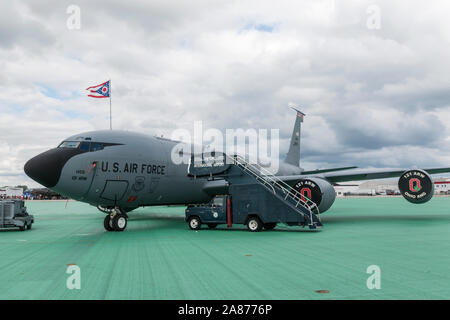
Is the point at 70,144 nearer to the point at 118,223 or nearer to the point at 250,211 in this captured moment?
the point at 118,223

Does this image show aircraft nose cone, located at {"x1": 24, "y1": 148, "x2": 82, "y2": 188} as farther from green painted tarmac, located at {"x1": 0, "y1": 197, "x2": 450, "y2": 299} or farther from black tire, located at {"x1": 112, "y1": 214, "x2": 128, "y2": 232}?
black tire, located at {"x1": 112, "y1": 214, "x2": 128, "y2": 232}

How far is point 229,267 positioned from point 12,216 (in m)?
12.8

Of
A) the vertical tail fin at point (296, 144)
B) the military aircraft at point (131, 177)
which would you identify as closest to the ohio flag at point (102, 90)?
the military aircraft at point (131, 177)

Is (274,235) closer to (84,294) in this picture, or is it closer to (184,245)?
(184,245)

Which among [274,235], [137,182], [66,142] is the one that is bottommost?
[274,235]

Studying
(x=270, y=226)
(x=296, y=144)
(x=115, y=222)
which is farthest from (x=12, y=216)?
(x=296, y=144)

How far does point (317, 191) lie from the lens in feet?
53.7

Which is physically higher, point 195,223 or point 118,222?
point 118,222

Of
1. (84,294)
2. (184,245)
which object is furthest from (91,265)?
(184,245)

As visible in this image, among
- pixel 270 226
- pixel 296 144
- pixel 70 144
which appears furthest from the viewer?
pixel 296 144

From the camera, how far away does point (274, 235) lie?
13.5 m

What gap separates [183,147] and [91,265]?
1169cm

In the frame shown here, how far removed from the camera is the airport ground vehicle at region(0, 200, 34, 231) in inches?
639

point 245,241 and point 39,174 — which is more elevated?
point 39,174
